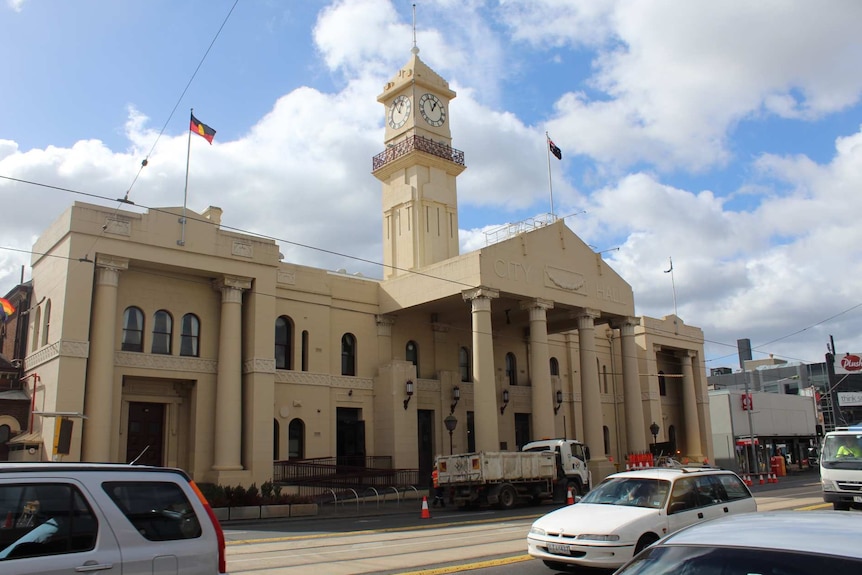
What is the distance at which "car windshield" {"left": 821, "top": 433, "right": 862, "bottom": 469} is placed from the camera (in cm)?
1819

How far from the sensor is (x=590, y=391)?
37219mm

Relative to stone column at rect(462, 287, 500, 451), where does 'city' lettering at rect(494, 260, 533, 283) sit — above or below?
above

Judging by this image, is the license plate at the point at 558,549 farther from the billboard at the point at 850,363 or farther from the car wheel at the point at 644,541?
the billboard at the point at 850,363

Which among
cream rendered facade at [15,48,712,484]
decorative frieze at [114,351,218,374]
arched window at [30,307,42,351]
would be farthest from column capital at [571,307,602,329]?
arched window at [30,307,42,351]

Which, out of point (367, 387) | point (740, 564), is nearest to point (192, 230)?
point (367, 387)

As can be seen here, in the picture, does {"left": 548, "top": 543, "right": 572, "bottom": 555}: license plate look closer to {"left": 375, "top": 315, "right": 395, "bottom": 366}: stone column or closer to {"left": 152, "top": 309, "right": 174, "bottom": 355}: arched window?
{"left": 152, "top": 309, "right": 174, "bottom": 355}: arched window

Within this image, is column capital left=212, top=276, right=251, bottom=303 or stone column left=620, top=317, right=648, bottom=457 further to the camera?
stone column left=620, top=317, right=648, bottom=457

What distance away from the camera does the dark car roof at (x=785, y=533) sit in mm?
3929

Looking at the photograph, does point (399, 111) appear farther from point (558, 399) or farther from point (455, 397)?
point (558, 399)

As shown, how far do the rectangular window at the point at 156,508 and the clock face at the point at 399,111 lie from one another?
36.8 m

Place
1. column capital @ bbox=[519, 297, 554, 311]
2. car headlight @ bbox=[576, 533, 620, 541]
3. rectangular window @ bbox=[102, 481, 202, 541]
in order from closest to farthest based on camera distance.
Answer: rectangular window @ bbox=[102, 481, 202, 541] → car headlight @ bbox=[576, 533, 620, 541] → column capital @ bbox=[519, 297, 554, 311]

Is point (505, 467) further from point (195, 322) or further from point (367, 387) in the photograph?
point (195, 322)

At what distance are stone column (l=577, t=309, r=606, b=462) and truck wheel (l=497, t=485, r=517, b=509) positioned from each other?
11.3 metres

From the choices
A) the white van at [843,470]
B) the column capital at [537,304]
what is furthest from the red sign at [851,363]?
the white van at [843,470]
